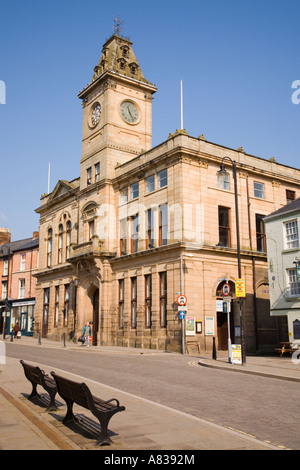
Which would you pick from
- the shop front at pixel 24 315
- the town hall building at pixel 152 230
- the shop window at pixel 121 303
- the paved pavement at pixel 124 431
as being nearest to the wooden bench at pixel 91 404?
the paved pavement at pixel 124 431

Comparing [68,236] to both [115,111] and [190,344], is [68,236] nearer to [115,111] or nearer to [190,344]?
[115,111]

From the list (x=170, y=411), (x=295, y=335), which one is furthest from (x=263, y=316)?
(x=170, y=411)

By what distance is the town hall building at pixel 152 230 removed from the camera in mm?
30078

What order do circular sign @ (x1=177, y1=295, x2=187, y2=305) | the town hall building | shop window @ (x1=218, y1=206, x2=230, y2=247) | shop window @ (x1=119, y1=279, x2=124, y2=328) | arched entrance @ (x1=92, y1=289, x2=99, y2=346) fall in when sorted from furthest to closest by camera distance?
arched entrance @ (x1=92, y1=289, x2=99, y2=346), shop window @ (x1=119, y1=279, x2=124, y2=328), shop window @ (x1=218, y1=206, x2=230, y2=247), the town hall building, circular sign @ (x1=177, y1=295, x2=187, y2=305)

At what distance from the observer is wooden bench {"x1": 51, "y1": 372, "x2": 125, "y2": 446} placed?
22.3 feet

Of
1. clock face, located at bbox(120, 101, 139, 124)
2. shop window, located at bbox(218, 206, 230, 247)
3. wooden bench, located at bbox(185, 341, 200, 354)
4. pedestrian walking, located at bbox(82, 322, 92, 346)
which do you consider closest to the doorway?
wooden bench, located at bbox(185, 341, 200, 354)

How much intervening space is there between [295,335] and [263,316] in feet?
21.8

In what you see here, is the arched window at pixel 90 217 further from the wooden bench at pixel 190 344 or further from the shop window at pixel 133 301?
the wooden bench at pixel 190 344

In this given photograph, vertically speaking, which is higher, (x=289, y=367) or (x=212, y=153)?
(x=212, y=153)

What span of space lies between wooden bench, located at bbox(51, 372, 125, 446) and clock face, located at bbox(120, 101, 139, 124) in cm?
3501

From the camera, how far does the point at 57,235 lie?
46812mm

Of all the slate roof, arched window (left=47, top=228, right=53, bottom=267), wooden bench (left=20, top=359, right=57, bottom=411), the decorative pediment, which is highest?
the decorative pediment

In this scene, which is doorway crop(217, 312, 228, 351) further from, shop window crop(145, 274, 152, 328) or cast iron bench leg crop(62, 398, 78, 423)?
cast iron bench leg crop(62, 398, 78, 423)
